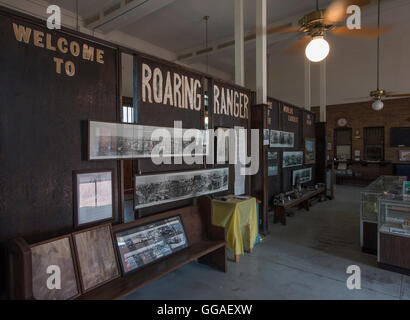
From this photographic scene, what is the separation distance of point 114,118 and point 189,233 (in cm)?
180

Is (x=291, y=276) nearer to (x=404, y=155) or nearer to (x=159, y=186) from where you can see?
(x=159, y=186)

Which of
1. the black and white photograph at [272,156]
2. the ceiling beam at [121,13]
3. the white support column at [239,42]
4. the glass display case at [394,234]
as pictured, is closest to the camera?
the glass display case at [394,234]

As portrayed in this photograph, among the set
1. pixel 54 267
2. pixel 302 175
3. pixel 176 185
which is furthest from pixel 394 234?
pixel 302 175

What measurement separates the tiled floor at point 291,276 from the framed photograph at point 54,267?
852 mm

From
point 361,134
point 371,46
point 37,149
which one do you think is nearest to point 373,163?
point 361,134

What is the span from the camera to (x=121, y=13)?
645cm

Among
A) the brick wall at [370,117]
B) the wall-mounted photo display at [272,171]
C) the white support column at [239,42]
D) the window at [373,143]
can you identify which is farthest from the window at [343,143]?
the white support column at [239,42]

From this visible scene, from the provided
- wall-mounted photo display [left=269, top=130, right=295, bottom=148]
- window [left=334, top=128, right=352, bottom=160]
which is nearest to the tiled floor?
wall-mounted photo display [left=269, top=130, right=295, bottom=148]

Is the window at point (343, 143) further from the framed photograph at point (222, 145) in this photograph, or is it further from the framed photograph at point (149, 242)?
the framed photograph at point (149, 242)

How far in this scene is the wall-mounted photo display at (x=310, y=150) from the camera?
817cm

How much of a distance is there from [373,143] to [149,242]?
11.7 metres

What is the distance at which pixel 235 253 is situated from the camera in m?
3.71

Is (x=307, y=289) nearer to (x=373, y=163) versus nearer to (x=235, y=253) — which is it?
(x=235, y=253)

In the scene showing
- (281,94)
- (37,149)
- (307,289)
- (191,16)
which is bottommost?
(307,289)
